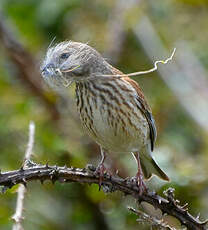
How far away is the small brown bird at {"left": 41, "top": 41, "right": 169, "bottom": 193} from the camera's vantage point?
4.00 metres

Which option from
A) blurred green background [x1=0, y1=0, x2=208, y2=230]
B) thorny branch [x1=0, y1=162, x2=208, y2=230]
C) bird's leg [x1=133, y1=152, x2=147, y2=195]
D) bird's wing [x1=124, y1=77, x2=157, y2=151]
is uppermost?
blurred green background [x1=0, y1=0, x2=208, y2=230]

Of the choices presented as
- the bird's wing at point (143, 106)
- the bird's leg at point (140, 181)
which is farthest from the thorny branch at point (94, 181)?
the bird's wing at point (143, 106)

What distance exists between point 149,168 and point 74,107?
54.0 inches

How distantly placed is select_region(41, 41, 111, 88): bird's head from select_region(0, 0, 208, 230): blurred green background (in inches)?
46.8

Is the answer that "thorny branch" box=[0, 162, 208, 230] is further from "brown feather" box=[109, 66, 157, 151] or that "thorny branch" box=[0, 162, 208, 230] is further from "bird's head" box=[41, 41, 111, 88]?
"brown feather" box=[109, 66, 157, 151]

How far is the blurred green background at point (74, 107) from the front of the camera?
5.69 meters

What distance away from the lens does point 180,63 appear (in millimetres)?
7547

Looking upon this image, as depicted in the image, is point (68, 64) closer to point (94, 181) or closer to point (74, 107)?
point (94, 181)

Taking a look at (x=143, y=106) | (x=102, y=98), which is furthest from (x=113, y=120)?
(x=143, y=106)

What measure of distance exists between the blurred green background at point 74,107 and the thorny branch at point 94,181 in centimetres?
135

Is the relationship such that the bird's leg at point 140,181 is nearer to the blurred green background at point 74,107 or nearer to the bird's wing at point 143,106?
the bird's wing at point 143,106

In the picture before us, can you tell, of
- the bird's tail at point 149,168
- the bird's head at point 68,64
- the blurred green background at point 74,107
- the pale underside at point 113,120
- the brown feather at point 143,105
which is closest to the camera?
the bird's head at point 68,64

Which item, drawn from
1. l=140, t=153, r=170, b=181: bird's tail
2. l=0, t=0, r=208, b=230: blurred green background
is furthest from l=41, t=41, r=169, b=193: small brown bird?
l=0, t=0, r=208, b=230: blurred green background

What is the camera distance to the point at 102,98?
14.7 feet
